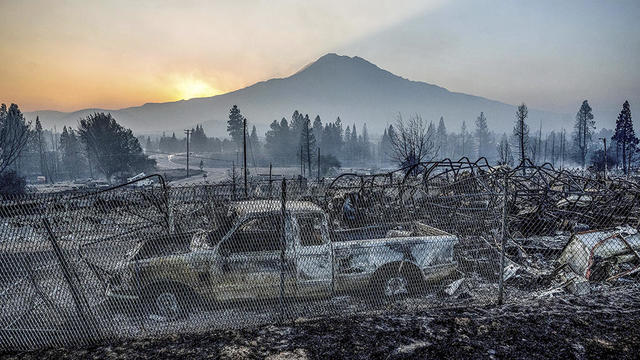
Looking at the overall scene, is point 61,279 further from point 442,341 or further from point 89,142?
point 89,142

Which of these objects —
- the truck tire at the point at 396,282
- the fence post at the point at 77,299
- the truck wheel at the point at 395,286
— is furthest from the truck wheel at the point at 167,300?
the truck wheel at the point at 395,286

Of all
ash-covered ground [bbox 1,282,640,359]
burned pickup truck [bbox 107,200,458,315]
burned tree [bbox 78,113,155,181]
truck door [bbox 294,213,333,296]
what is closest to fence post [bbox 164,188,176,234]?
burned pickup truck [bbox 107,200,458,315]

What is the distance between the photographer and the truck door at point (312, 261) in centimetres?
502

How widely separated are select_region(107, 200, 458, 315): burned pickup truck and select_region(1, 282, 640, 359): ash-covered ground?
19.7 inches

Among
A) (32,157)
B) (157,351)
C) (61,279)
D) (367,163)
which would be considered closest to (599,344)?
(157,351)

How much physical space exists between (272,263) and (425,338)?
235 centimetres

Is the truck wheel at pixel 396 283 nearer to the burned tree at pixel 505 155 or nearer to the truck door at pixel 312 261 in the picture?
the truck door at pixel 312 261

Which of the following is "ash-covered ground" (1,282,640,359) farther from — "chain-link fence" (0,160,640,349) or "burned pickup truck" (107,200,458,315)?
"burned pickup truck" (107,200,458,315)

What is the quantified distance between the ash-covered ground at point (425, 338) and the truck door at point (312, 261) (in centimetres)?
47

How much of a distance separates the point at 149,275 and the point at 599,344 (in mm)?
6121

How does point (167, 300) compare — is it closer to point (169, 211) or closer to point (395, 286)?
point (169, 211)

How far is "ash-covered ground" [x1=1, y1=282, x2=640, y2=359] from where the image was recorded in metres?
4.12

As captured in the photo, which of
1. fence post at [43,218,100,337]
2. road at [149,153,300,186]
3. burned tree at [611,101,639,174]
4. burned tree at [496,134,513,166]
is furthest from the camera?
burned tree at [611,101,639,174]

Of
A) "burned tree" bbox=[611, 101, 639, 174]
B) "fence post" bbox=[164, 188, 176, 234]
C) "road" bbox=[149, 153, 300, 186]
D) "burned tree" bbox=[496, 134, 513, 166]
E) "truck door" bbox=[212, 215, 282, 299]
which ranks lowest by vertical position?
"road" bbox=[149, 153, 300, 186]
